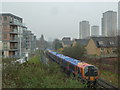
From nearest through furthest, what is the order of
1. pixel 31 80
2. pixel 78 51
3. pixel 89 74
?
1. pixel 31 80
2. pixel 89 74
3. pixel 78 51

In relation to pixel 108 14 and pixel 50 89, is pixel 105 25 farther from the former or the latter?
pixel 50 89

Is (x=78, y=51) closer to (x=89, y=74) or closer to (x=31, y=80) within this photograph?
(x=89, y=74)

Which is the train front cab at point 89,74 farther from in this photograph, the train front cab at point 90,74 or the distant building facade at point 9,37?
the distant building facade at point 9,37

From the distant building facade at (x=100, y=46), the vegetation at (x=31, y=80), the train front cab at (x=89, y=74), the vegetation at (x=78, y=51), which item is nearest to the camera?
the vegetation at (x=31, y=80)

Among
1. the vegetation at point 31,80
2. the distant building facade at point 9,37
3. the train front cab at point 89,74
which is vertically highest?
the distant building facade at point 9,37

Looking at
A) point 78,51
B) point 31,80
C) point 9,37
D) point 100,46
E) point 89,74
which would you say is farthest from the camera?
point 100,46

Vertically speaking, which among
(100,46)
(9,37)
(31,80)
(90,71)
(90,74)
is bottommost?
(90,74)

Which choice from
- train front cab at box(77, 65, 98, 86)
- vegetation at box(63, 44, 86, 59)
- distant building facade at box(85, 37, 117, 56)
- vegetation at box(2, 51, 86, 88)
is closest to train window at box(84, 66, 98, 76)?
train front cab at box(77, 65, 98, 86)

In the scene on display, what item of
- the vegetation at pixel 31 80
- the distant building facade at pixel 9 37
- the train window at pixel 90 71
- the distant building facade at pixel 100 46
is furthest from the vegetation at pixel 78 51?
the vegetation at pixel 31 80

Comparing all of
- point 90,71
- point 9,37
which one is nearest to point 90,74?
point 90,71

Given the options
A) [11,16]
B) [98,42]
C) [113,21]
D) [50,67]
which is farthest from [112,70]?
[113,21]

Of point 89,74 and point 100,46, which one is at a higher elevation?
point 100,46

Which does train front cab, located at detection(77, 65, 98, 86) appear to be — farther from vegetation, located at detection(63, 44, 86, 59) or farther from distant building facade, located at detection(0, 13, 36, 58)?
distant building facade, located at detection(0, 13, 36, 58)

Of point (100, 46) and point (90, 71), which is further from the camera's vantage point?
point (100, 46)
